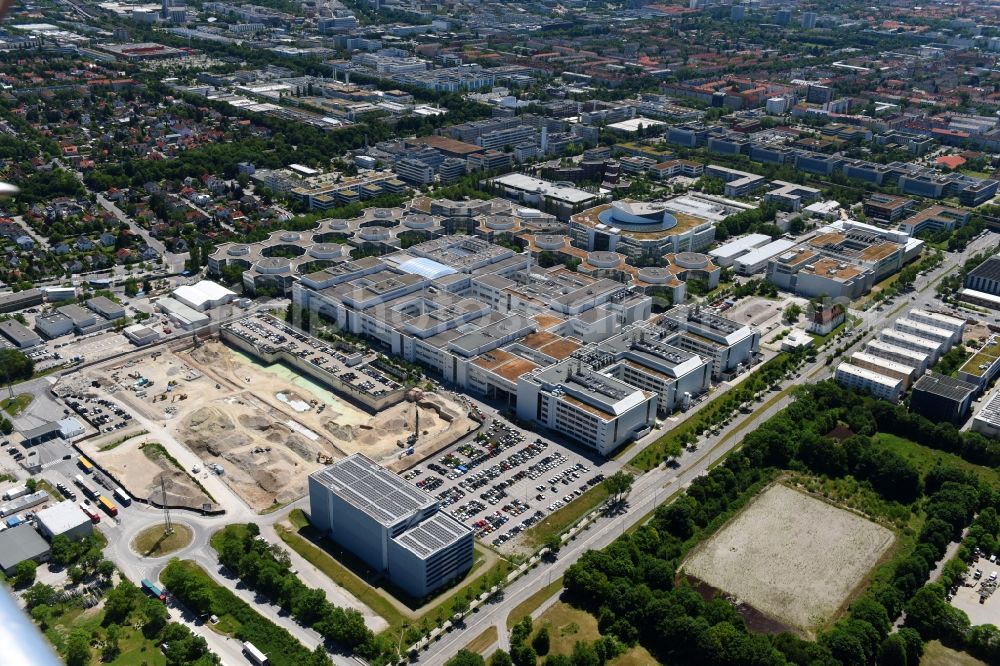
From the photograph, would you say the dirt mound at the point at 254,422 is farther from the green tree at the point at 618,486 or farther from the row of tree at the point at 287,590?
the green tree at the point at 618,486

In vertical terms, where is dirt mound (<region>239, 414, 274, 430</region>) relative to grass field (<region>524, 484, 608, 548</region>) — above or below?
above

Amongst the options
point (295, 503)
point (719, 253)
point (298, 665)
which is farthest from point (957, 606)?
point (719, 253)

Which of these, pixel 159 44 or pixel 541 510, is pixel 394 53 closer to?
pixel 159 44

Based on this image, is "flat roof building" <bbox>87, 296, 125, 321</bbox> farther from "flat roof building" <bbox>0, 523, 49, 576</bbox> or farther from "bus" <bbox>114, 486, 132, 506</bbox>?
→ "flat roof building" <bbox>0, 523, 49, 576</bbox>

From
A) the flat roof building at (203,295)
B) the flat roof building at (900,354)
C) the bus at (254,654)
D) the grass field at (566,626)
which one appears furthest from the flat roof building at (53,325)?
the flat roof building at (900,354)

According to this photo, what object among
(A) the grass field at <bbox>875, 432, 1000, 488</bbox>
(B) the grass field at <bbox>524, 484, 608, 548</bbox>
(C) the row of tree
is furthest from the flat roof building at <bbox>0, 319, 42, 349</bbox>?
(A) the grass field at <bbox>875, 432, 1000, 488</bbox>

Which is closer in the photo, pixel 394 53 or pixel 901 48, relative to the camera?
pixel 394 53
